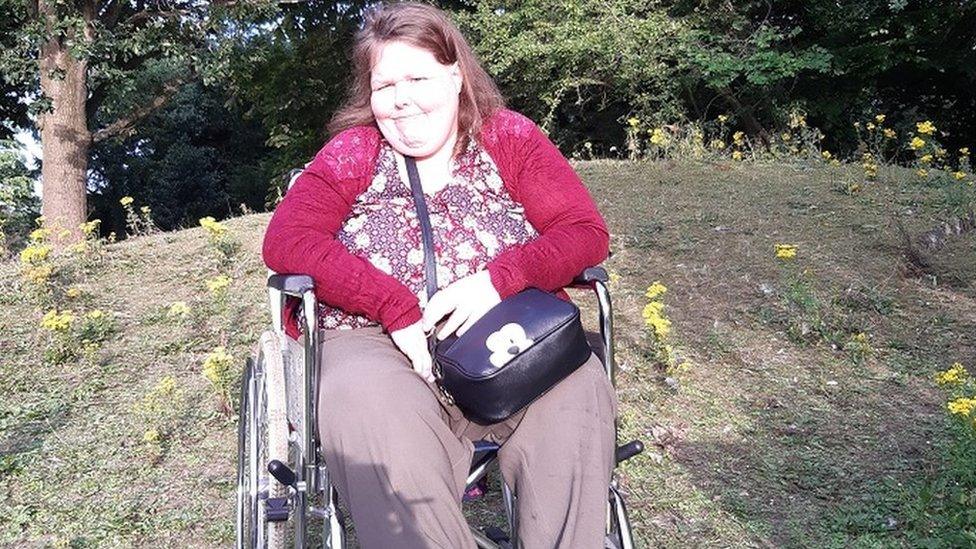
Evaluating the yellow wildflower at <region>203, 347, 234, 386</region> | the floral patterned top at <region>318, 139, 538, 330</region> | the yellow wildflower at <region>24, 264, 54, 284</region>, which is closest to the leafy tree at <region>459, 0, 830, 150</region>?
the yellow wildflower at <region>24, 264, 54, 284</region>

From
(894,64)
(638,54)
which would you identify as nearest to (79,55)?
(638,54)

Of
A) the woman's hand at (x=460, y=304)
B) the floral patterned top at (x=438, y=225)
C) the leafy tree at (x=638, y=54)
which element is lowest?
the woman's hand at (x=460, y=304)

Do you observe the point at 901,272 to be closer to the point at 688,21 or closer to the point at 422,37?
the point at 422,37

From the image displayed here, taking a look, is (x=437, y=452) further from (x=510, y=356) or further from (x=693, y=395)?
(x=693, y=395)

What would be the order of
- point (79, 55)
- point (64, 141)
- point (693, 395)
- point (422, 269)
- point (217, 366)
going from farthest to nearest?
point (64, 141) < point (79, 55) < point (693, 395) < point (217, 366) < point (422, 269)

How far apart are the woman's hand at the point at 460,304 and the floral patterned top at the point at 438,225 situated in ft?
0.31

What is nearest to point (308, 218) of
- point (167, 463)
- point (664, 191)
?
point (167, 463)

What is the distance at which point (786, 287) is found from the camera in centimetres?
434

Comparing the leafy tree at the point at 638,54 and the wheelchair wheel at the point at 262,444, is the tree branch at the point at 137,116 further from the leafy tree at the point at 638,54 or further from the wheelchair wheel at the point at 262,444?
the wheelchair wheel at the point at 262,444

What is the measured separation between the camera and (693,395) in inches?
134

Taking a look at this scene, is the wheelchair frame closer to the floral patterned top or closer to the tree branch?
the floral patterned top

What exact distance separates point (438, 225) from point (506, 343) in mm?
408

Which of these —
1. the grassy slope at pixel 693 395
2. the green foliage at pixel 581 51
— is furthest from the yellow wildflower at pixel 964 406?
the green foliage at pixel 581 51

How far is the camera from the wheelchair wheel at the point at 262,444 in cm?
181
